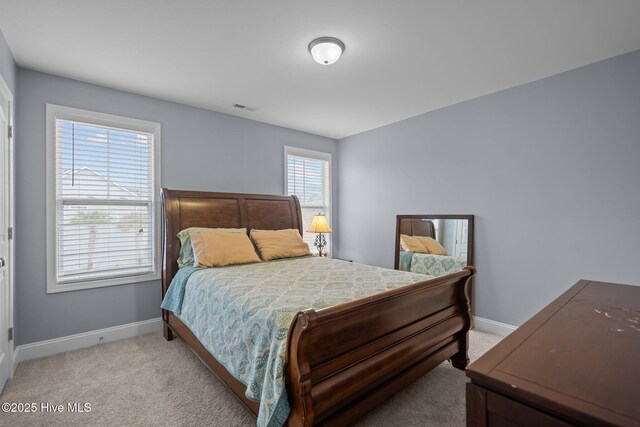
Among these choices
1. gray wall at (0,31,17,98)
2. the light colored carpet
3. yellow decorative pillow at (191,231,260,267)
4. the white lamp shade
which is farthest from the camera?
the white lamp shade

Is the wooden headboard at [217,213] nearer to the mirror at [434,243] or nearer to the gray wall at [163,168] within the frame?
the gray wall at [163,168]

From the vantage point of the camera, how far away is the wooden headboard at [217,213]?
10.6ft

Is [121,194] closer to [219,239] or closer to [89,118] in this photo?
[89,118]

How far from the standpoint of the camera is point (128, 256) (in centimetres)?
329

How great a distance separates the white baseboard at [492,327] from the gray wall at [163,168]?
2.98 m

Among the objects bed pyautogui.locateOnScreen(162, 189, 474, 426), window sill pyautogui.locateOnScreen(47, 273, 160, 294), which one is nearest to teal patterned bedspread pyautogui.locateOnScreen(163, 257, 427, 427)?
bed pyautogui.locateOnScreen(162, 189, 474, 426)

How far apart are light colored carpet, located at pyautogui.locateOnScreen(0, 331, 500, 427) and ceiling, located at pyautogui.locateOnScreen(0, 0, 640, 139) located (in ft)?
8.41

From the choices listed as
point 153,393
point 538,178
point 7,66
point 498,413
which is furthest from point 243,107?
point 498,413

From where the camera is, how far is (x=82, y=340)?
9.72 feet

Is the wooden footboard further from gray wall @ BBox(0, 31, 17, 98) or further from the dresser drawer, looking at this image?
gray wall @ BBox(0, 31, 17, 98)

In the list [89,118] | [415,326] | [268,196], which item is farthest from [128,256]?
[415,326]

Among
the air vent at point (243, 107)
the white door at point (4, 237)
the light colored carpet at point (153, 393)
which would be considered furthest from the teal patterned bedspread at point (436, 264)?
the white door at point (4, 237)

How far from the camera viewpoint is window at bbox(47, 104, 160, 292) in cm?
290

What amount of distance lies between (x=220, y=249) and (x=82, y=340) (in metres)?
1.54
